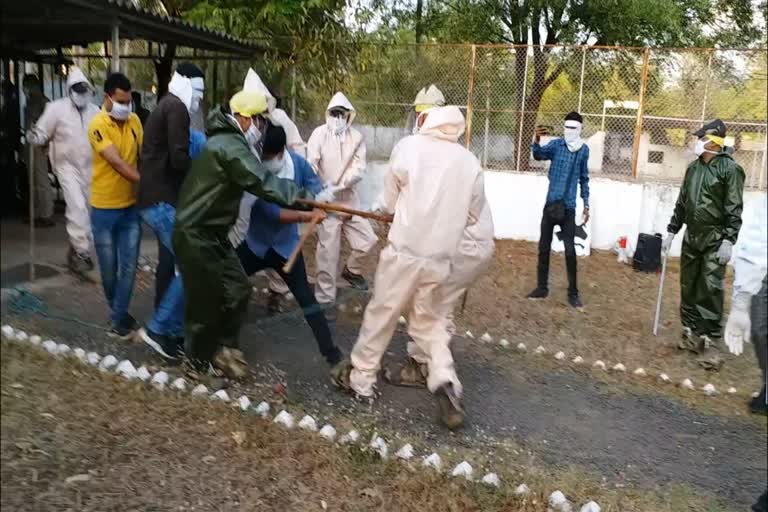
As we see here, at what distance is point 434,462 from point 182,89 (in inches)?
105

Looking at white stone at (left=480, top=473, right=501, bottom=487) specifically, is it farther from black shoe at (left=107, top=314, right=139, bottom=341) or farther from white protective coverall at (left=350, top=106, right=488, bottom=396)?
black shoe at (left=107, top=314, right=139, bottom=341)

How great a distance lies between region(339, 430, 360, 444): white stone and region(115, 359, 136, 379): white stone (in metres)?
1.27

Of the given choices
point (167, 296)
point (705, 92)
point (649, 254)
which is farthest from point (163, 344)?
point (705, 92)

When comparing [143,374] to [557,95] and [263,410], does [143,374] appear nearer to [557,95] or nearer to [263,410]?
[263,410]

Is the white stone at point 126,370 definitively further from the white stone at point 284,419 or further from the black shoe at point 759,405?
the black shoe at point 759,405

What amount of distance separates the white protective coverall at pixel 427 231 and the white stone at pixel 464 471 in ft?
1.82

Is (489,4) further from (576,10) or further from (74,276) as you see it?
(74,276)

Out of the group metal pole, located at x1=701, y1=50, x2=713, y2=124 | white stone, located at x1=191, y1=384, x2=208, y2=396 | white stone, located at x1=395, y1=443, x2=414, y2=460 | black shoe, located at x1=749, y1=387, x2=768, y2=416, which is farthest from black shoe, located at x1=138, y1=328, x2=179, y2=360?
metal pole, located at x1=701, y1=50, x2=713, y2=124

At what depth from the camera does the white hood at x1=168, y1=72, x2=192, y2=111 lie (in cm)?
432

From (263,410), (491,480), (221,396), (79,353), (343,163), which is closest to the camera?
(491,480)

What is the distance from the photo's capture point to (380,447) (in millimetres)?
3395

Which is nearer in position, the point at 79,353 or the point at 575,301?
the point at 79,353

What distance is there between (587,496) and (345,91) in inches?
321

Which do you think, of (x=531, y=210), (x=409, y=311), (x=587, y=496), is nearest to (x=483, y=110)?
(x=531, y=210)
